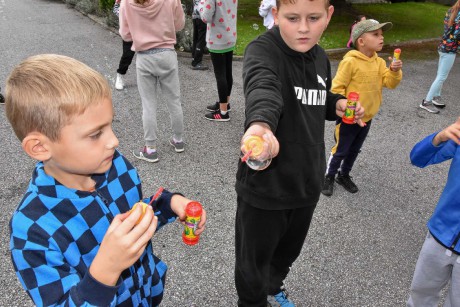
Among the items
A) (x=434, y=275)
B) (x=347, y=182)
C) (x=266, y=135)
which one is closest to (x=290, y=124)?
(x=266, y=135)

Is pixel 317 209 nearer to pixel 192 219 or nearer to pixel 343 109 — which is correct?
pixel 343 109

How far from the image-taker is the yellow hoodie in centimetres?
334

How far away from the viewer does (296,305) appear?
8.64 feet

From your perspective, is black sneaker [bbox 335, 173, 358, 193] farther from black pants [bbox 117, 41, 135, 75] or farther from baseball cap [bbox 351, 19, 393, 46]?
black pants [bbox 117, 41, 135, 75]

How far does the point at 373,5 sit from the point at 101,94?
18.4 m

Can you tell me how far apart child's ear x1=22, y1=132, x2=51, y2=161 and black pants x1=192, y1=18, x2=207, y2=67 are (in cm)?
614

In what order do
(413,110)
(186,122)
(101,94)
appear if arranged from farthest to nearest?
(413,110), (186,122), (101,94)

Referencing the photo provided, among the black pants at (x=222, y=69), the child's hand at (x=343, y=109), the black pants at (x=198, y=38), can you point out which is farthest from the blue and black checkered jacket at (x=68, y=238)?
the black pants at (x=198, y=38)

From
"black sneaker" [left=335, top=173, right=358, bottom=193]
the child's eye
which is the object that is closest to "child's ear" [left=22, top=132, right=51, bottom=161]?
the child's eye

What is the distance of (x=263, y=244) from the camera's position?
206 centimetres

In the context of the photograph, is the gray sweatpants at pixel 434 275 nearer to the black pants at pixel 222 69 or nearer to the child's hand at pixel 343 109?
the child's hand at pixel 343 109

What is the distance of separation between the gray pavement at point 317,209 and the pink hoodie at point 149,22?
1.26 meters

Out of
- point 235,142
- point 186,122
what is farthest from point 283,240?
point 186,122

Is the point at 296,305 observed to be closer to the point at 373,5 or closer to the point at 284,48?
the point at 284,48
